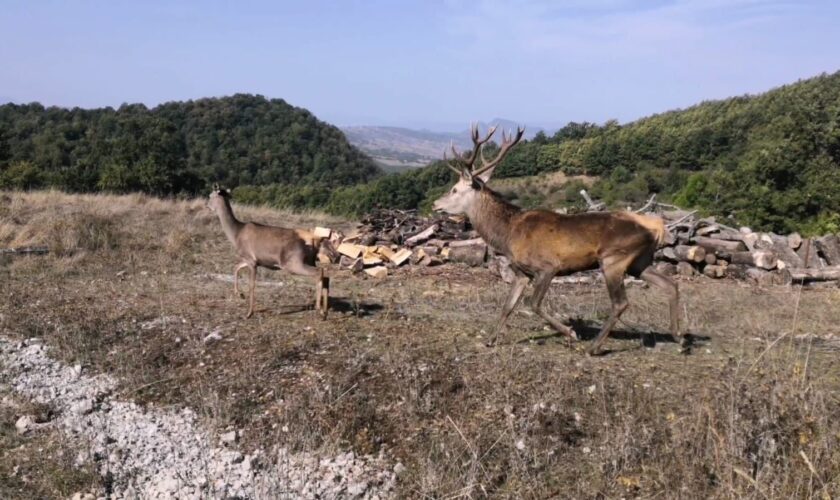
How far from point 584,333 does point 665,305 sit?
148 inches

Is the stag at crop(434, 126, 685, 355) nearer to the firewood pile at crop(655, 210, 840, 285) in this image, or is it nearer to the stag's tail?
the stag's tail

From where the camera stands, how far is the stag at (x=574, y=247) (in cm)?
688

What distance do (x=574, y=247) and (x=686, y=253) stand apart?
8100 millimetres

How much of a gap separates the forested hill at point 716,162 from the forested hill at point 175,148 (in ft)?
37.0

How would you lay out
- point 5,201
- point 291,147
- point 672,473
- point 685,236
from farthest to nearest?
point 291,147 < point 5,201 < point 685,236 < point 672,473

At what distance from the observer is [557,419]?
17.2 feet

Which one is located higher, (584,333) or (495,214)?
(495,214)

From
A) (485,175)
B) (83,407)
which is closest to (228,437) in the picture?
(83,407)

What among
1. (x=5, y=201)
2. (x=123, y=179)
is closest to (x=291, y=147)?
(x=123, y=179)

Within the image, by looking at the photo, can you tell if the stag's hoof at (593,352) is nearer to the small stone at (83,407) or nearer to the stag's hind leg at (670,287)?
the stag's hind leg at (670,287)

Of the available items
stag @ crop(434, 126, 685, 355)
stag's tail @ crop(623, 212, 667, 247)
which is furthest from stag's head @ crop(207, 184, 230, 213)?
stag's tail @ crop(623, 212, 667, 247)

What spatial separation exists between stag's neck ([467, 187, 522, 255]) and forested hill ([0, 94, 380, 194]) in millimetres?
30576

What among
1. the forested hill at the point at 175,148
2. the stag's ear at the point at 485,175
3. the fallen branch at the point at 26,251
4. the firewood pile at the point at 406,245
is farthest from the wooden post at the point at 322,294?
the forested hill at the point at 175,148

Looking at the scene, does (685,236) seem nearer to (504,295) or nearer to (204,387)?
(504,295)
